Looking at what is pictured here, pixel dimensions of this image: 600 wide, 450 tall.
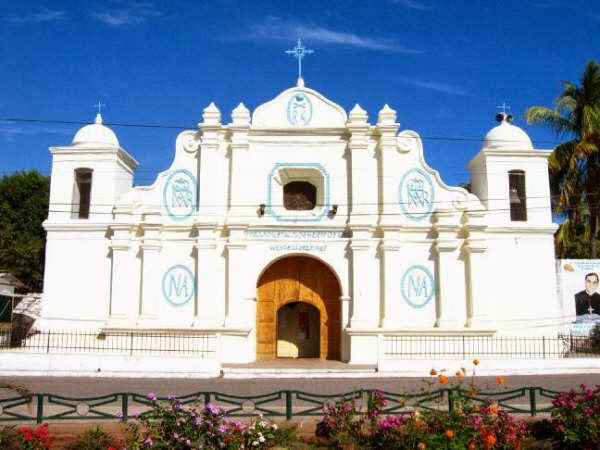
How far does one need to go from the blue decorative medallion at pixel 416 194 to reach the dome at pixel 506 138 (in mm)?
2748

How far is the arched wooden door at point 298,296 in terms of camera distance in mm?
19094

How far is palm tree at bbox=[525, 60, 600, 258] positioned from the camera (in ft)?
81.8

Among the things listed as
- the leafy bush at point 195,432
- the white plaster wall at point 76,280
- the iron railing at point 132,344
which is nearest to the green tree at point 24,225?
the white plaster wall at point 76,280

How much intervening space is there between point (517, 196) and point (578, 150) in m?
6.37

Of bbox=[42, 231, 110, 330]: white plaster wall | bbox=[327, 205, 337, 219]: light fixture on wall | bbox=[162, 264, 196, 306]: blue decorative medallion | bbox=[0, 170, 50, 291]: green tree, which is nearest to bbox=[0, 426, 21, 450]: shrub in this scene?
bbox=[162, 264, 196, 306]: blue decorative medallion

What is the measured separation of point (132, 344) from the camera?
17844mm

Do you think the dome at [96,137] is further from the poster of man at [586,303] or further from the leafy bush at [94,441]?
the poster of man at [586,303]

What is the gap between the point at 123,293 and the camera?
18797 millimetres

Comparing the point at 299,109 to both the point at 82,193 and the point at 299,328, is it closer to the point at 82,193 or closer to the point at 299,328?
the point at 299,328

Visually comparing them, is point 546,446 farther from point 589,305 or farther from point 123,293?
point 589,305

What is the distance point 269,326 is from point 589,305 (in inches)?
453

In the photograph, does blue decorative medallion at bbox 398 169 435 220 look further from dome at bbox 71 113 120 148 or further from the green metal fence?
dome at bbox 71 113 120 148

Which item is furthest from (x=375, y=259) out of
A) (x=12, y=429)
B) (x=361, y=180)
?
(x=12, y=429)

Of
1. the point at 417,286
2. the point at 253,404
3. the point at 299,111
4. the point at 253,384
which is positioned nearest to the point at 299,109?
the point at 299,111
